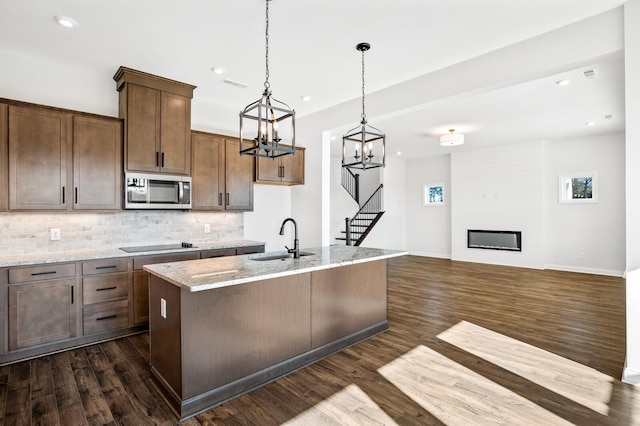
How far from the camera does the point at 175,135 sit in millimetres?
4191

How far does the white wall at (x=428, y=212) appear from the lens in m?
9.62

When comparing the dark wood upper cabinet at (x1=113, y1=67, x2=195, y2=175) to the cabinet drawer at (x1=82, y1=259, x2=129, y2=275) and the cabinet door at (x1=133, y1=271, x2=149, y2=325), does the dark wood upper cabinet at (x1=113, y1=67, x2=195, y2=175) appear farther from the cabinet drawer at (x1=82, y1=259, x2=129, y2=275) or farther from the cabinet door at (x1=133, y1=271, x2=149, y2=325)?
the cabinet door at (x1=133, y1=271, x2=149, y2=325)

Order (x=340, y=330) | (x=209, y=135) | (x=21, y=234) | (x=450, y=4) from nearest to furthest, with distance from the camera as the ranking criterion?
1. (x=450, y=4)
2. (x=340, y=330)
3. (x=21, y=234)
4. (x=209, y=135)

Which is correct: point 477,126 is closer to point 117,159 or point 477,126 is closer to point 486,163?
point 486,163

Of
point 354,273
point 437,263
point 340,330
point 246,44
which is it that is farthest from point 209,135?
point 437,263

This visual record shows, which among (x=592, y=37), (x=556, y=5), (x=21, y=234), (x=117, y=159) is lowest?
(x=21, y=234)

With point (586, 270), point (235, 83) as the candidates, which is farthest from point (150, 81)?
point (586, 270)

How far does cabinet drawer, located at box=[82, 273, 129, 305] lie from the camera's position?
3.41 metres

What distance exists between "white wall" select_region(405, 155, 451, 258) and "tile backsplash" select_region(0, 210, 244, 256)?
6.56 metres

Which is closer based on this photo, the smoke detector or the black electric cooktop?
the black electric cooktop

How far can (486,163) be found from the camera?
8.63 meters

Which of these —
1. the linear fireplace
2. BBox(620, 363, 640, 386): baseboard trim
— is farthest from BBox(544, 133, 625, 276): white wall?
BBox(620, 363, 640, 386): baseboard trim

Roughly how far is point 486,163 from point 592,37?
6045 mm

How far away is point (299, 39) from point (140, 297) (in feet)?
10.5
